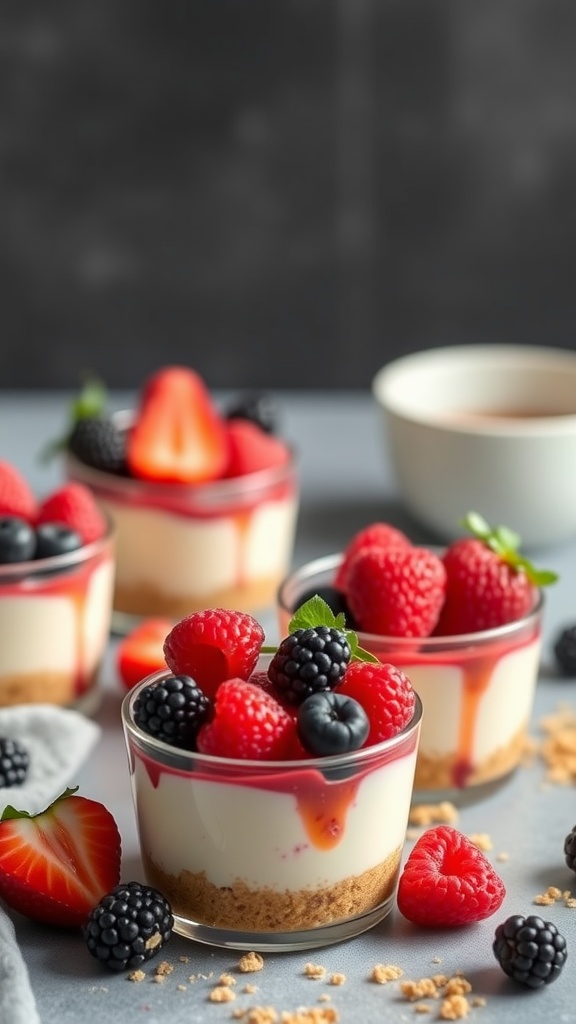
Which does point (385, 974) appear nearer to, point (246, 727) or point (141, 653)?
point (246, 727)

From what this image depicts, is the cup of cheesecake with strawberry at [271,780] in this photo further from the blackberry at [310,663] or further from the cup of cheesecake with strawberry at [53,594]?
the cup of cheesecake with strawberry at [53,594]

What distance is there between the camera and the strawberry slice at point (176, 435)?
88.5 inches

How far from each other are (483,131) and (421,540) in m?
1.41

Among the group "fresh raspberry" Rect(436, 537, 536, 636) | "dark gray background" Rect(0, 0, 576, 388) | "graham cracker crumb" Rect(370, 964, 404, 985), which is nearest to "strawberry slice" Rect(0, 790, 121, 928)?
"graham cracker crumb" Rect(370, 964, 404, 985)

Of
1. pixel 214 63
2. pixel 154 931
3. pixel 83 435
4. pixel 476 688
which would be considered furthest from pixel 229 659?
pixel 214 63

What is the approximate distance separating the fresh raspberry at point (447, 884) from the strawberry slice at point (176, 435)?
88cm

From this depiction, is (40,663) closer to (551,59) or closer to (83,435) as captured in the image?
(83,435)

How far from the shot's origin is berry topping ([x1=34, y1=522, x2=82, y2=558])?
1.90 m

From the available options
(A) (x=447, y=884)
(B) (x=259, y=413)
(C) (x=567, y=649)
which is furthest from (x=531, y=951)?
(B) (x=259, y=413)

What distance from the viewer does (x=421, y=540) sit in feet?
8.24

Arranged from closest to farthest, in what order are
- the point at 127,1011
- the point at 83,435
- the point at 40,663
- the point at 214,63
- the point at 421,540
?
the point at 127,1011 → the point at 40,663 → the point at 83,435 → the point at 421,540 → the point at 214,63

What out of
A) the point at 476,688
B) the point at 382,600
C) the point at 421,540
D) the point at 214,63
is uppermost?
the point at 214,63

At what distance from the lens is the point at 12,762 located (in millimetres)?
1718

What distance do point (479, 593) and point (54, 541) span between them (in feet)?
1.75
